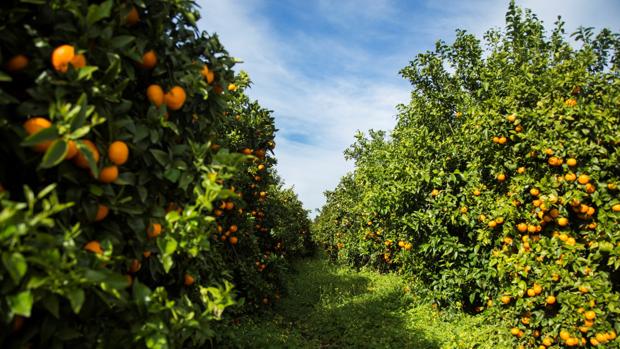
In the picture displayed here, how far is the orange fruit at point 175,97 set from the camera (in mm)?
1959

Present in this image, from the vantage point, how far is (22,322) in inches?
57.4

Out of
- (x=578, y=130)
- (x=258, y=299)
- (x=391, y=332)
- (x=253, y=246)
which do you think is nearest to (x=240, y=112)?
(x=253, y=246)

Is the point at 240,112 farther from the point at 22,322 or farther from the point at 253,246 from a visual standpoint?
the point at 22,322

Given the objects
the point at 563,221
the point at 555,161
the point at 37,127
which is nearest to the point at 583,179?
the point at 555,161

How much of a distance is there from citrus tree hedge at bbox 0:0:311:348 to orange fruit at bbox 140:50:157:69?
1 cm

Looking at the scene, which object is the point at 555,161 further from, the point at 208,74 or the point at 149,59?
the point at 149,59

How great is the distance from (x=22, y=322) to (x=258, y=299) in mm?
5772

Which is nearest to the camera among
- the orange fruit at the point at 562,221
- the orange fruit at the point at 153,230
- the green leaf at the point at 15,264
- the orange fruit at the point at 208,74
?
the green leaf at the point at 15,264

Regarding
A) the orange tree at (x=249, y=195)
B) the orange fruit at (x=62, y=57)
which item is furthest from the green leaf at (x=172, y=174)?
the orange tree at (x=249, y=195)

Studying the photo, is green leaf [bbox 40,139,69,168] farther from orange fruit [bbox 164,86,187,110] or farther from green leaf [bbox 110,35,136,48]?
orange fruit [bbox 164,86,187,110]

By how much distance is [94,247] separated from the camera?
4.96 feet

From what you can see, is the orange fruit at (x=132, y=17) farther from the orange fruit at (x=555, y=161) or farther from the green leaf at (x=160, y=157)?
the orange fruit at (x=555, y=161)

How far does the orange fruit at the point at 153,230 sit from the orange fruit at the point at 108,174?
12.0 inches

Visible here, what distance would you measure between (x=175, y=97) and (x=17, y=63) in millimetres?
663
